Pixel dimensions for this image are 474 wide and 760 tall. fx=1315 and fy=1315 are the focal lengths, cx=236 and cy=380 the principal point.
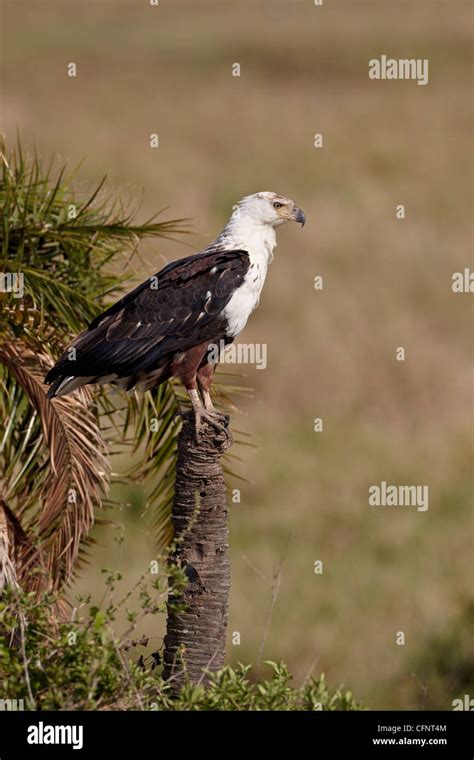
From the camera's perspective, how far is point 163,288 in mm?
7922

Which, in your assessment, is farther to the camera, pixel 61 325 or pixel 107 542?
pixel 107 542

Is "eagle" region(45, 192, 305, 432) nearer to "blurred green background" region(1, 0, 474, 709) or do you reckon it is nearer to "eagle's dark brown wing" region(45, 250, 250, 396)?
"eagle's dark brown wing" region(45, 250, 250, 396)

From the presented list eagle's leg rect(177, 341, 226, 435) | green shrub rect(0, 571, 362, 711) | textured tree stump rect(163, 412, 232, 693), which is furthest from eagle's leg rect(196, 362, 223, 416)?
green shrub rect(0, 571, 362, 711)

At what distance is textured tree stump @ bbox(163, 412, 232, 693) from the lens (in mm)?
7160

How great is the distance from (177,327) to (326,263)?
67.7 feet

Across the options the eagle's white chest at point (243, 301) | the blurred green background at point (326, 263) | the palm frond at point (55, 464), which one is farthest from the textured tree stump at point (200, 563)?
the palm frond at point (55, 464)

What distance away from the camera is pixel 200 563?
716 centimetres

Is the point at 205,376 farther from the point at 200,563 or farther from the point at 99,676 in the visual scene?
the point at 99,676

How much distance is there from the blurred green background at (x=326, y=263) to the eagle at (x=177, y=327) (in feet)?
2.50

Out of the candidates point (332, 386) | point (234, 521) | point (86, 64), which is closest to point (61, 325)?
point (234, 521)
